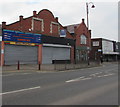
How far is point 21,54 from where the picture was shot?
1093 inches

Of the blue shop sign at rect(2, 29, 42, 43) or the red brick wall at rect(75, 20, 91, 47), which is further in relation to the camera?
the red brick wall at rect(75, 20, 91, 47)

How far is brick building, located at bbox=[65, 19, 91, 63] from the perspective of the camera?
130ft

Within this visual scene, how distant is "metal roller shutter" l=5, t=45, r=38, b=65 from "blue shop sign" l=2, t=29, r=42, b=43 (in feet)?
3.76

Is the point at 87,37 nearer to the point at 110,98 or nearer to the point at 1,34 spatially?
the point at 1,34

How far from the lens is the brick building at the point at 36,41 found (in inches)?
1025

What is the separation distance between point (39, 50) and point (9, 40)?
6347 millimetres

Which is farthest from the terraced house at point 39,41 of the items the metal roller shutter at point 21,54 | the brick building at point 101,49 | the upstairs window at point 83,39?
the brick building at point 101,49

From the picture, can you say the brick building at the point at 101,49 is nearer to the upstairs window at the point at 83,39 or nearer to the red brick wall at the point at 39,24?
the upstairs window at the point at 83,39

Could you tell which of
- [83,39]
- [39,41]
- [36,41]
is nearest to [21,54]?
[36,41]

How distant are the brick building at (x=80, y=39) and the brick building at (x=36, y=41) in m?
1.98

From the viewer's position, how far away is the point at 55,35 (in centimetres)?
3416

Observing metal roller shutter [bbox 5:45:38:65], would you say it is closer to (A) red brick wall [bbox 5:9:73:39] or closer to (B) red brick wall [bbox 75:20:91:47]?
(A) red brick wall [bbox 5:9:73:39]

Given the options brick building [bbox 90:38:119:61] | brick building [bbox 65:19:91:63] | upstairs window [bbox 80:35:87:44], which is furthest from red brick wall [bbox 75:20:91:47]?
brick building [bbox 90:38:119:61]

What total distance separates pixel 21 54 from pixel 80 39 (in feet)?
59.3
